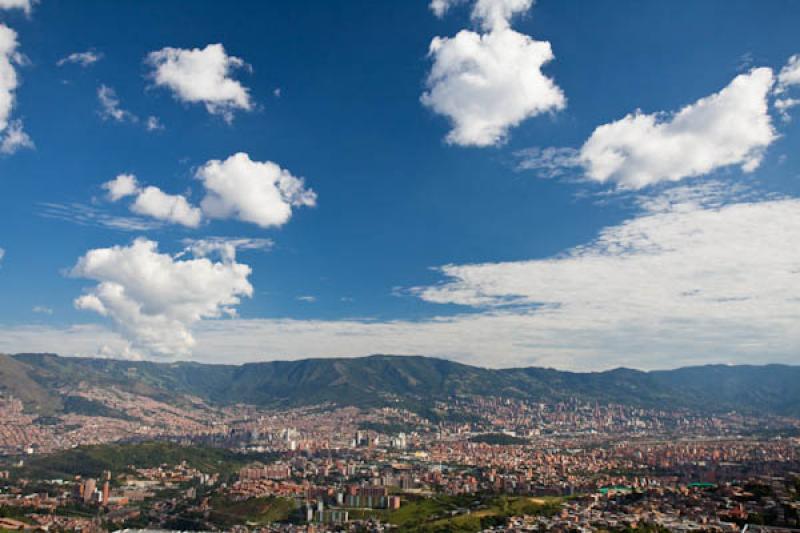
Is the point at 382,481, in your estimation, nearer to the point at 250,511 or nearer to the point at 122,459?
the point at 250,511

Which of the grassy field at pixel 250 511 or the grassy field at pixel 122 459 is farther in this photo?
the grassy field at pixel 122 459

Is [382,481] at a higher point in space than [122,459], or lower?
higher

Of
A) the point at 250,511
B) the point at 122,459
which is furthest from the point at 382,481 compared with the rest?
the point at 122,459

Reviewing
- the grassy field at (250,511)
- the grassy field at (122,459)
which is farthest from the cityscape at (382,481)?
the grassy field at (122,459)

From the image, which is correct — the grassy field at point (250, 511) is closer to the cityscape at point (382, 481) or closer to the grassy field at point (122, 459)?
the cityscape at point (382, 481)

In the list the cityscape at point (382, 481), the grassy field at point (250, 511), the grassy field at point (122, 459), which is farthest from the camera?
the grassy field at point (122, 459)

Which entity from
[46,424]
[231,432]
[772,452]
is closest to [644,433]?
[772,452]

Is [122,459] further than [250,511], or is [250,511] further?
[122,459]

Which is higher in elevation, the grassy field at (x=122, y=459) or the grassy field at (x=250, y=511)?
the grassy field at (x=250, y=511)

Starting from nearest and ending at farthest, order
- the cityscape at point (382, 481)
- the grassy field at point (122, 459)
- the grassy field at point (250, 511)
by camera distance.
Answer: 1. the cityscape at point (382, 481)
2. the grassy field at point (250, 511)
3. the grassy field at point (122, 459)

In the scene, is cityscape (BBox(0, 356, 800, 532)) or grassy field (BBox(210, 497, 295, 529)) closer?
cityscape (BBox(0, 356, 800, 532))

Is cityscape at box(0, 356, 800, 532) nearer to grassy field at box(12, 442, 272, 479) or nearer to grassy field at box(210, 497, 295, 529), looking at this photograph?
grassy field at box(210, 497, 295, 529)

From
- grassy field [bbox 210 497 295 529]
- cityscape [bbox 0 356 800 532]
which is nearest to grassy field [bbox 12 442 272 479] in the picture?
cityscape [bbox 0 356 800 532]
